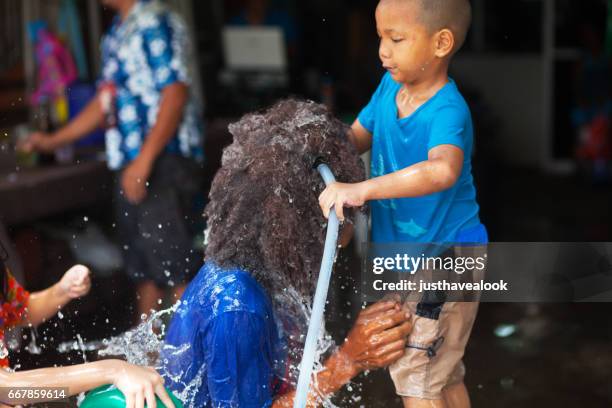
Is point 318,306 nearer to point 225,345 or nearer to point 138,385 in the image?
point 225,345

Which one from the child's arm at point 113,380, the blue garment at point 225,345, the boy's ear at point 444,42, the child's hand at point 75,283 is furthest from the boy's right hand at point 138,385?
the boy's ear at point 444,42

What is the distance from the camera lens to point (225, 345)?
5.83ft

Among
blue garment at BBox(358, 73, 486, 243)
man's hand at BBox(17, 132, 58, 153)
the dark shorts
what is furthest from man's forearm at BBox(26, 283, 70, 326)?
man's hand at BBox(17, 132, 58, 153)

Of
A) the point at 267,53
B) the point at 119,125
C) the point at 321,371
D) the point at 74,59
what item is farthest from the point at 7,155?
the point at 321,371

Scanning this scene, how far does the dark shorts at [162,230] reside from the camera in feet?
8.00

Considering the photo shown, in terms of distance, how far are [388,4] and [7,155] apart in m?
2.59

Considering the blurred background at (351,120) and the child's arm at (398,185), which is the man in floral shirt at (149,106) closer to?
the blurred background at (351,120)

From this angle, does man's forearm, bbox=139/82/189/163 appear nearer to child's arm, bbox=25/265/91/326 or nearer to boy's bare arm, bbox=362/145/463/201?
child's arm, bbox=25/265/91/326

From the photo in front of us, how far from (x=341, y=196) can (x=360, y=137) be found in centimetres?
32

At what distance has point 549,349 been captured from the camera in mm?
3096

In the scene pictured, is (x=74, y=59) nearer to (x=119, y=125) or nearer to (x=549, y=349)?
(x=119, y=125)

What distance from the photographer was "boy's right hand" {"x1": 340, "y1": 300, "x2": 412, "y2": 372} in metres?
1.93

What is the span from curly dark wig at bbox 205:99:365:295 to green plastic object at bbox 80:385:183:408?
35cm

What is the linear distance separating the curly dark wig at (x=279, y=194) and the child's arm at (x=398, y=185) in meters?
0.08
